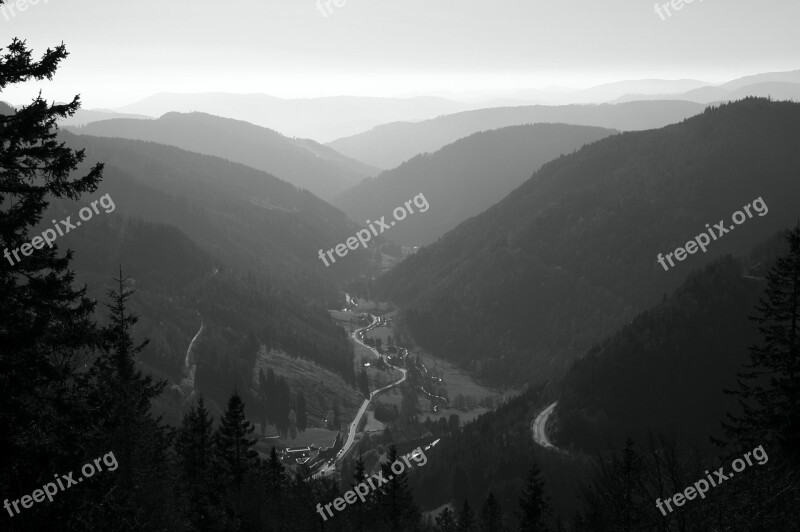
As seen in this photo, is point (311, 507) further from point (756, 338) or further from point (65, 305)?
point (756, 338)

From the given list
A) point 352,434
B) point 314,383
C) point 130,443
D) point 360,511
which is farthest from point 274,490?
point 314,383

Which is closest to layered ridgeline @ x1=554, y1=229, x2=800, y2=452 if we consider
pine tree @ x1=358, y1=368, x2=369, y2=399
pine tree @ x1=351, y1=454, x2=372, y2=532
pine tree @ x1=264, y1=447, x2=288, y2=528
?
pine tree @ x1=358, y1=368, x2=369, y2=399

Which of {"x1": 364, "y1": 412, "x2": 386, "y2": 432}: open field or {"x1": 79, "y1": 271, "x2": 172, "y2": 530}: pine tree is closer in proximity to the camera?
{"x1": 79, "y1": 271, "x2": 172, "y2": 530}: pine tree

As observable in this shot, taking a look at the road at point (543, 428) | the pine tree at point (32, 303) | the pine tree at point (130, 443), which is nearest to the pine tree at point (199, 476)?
the pine tree at point (130, 443)

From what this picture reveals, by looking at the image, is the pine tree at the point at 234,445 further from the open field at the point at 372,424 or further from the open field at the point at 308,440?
the open field at the point at 372,424

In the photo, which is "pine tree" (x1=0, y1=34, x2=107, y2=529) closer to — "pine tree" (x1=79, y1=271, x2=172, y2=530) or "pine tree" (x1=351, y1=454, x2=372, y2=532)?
"pine tree" (x1=79, y1=271, x2=172, y2=530)

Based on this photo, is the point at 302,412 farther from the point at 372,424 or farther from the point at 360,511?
the point at 360,511
